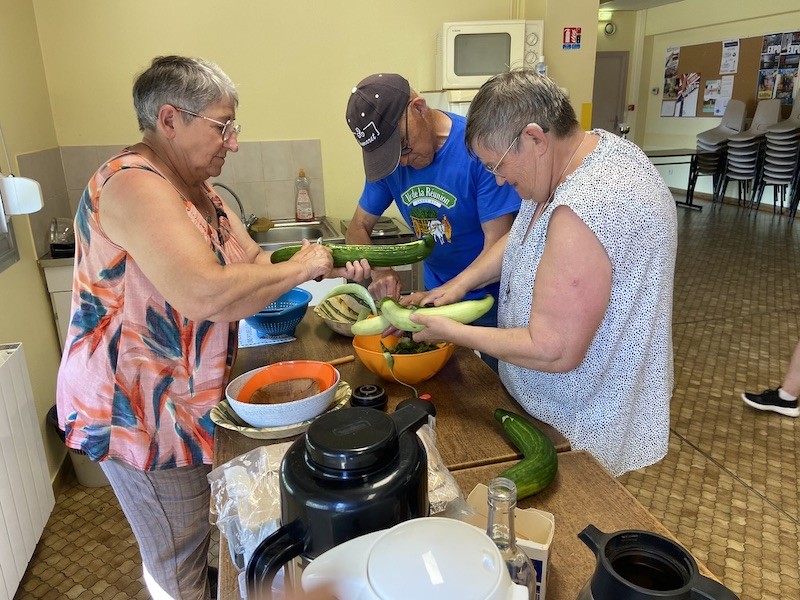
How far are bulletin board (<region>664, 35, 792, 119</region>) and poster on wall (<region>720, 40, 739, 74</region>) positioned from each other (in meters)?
0.05

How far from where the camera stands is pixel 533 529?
0.89 metres

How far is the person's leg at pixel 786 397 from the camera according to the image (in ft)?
10.2

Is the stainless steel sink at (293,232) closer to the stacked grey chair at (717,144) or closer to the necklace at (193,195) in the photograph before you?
the necklace at (193,195)

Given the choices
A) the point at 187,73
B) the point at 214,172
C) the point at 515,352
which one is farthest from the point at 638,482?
the point at 187,73

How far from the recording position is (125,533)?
2.46m

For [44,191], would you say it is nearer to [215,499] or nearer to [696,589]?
[215,499]

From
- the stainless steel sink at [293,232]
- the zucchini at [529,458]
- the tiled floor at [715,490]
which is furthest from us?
the stainless steel sink at [293,232]

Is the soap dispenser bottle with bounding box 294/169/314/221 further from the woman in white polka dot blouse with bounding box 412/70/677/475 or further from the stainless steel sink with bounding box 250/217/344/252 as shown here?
the woman in white polka dot blouse with bounding box 412/70/677/475

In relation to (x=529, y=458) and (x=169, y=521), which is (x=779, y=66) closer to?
(x=529, y=458)

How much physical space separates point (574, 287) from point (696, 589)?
671mm

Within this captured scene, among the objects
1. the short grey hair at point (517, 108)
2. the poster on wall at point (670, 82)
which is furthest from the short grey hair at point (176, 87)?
the poster on wall at point (670, 82)

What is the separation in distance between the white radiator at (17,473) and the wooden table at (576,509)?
1615mm

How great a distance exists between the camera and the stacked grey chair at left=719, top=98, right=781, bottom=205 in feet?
25.2

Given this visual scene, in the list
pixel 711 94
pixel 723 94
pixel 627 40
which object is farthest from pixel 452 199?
pixel 627 40
